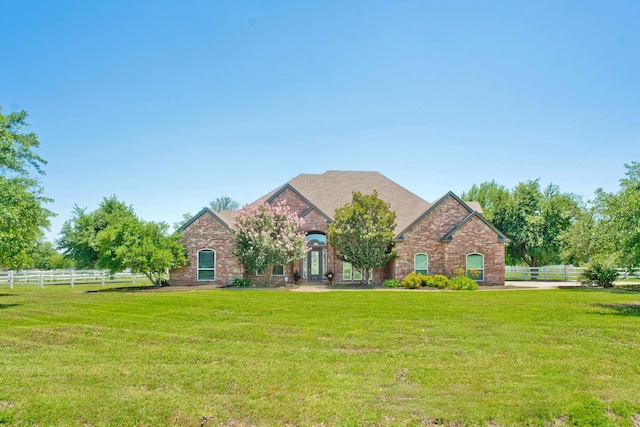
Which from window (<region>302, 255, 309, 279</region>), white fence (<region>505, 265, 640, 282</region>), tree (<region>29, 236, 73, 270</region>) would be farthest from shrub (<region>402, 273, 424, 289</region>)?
tree (<region>29, 236, 73, 270</region>)

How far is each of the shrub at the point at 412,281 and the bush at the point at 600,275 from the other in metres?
10.1

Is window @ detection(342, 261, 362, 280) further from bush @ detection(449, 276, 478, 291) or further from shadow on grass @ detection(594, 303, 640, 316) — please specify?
shadow on grass @ detection(594, 303, 640, 316)

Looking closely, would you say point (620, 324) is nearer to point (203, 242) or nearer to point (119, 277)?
point (203, 242)

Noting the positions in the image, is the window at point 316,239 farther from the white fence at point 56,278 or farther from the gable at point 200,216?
the white fence at point 56,278

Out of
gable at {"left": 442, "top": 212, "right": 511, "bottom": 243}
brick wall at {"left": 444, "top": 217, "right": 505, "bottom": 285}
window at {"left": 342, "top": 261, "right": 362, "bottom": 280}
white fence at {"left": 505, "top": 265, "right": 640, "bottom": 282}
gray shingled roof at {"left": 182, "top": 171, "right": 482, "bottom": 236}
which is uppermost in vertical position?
gray shingled roof at {"left": 182, "top": 171, "right": 482, "bottom": 236}

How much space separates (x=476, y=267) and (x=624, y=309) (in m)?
12.5

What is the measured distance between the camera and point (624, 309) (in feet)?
51.2

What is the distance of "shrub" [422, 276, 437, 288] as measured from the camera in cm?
2570

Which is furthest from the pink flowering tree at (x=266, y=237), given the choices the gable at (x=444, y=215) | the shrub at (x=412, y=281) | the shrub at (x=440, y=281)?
the shrub at (x=440, y=281)

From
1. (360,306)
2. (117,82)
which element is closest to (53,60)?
(117,82)

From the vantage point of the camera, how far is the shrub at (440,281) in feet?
83.2

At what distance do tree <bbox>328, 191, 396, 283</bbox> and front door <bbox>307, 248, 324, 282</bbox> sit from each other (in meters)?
4.41

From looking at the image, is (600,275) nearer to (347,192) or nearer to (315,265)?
(347,192)

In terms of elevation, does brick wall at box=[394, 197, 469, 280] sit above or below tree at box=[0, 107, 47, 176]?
below
